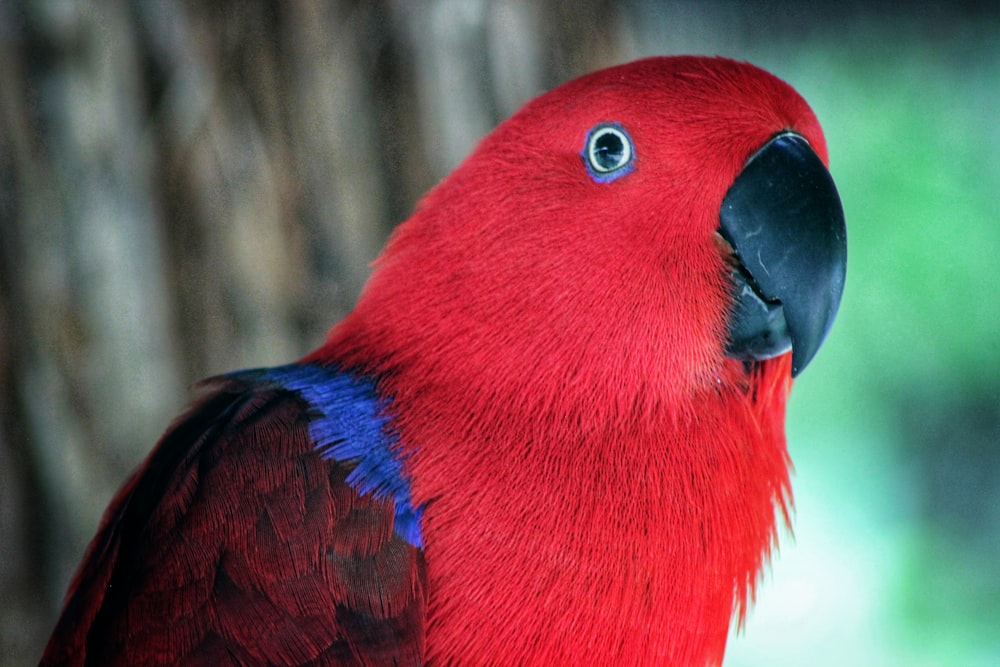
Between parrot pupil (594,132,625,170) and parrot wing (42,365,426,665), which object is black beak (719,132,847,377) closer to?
parrot pupil (594,132,625,170)

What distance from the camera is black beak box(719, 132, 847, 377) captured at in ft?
3.02

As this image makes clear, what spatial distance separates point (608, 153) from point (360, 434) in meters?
0.41

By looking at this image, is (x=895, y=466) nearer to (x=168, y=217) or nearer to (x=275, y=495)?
(x=275, y=495)

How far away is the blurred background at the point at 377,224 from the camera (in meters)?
1.48

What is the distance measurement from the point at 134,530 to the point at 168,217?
2.48 ft

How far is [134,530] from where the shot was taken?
95 cm

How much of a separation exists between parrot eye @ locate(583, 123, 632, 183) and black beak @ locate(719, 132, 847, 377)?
120mm

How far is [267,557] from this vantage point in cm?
83

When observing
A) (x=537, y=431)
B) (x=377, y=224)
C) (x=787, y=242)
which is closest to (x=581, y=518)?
(x=537, y=431)

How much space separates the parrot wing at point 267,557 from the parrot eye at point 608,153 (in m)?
0.35

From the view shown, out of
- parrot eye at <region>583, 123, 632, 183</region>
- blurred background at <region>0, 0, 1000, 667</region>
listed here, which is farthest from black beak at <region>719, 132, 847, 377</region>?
blurred background at <region>0, 0, 1000, 667</region>

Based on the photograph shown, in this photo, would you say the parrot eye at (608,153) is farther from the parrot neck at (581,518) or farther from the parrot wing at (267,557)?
the parrot wing at (267,557)

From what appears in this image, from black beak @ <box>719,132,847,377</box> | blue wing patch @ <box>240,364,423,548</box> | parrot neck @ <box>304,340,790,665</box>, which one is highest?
black beak @ <box>719,132,847,377</box>

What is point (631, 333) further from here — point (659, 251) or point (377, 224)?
point (377, 224)
